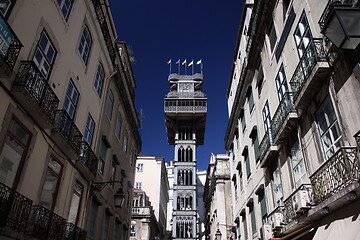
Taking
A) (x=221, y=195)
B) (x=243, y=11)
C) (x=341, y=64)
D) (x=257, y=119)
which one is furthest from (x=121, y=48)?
(x=221, y=195)

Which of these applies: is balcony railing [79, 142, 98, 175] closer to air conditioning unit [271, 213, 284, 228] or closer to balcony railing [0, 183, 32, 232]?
balcony railing [0, 183, 32, 232]

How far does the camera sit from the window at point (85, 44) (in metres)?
12.1

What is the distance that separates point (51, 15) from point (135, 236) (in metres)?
28.5

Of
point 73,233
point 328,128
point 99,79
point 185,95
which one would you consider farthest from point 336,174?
point 185,95

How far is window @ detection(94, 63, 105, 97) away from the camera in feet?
46.4

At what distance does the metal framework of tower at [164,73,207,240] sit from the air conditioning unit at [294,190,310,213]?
33.8 m

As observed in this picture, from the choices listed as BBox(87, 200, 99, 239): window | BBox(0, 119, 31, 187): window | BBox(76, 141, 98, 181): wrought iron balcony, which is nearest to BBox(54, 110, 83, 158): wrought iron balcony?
BBox(76, 141, 98, 181): wrought iron balcony

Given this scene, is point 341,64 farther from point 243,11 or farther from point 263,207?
point 243,11

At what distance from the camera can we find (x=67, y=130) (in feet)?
32.2

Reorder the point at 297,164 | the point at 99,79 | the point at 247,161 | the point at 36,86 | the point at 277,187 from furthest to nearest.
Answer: the point at 247,161, the point at 99,79, the point at 277,187, the point at 297,164, the point at 36,86

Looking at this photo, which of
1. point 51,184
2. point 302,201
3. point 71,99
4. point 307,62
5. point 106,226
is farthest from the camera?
point 106,226

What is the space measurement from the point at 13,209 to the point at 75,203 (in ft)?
15.7

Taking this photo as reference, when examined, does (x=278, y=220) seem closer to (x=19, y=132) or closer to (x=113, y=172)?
(x=19, y=132)

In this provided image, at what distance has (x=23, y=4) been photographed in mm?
7605
